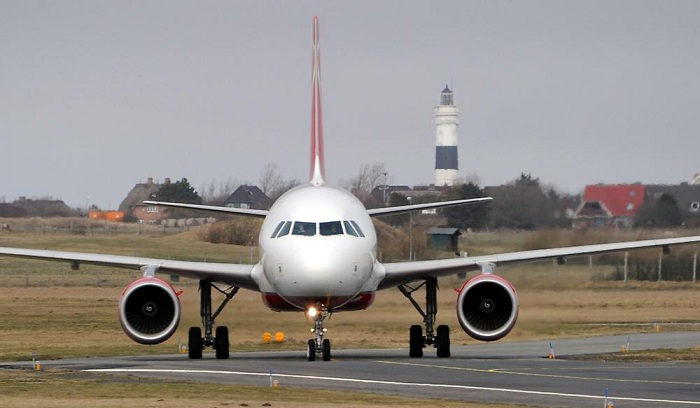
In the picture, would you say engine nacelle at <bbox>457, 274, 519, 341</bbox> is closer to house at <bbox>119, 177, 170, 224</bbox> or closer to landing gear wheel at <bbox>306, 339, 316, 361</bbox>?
landing gear wheel at <bbox>306, 339, 316, 361</bbox>

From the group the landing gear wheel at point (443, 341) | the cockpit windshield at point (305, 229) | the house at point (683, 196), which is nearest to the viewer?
the cockpit windshield at point (305, 229)

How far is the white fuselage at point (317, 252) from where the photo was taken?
32.4m

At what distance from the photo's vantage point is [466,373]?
30969mm

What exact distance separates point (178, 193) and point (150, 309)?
183 feet

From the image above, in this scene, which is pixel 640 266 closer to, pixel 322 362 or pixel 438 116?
pixel 322 362

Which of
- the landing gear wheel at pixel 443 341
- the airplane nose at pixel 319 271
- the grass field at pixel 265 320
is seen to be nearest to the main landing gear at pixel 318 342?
the airplane nose at pixel 319 271

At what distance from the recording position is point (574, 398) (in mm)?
25531

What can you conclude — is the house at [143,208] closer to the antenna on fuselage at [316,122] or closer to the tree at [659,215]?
the tree at [659,215]

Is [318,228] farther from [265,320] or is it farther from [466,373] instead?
[265,320]

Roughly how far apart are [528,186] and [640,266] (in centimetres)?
1151

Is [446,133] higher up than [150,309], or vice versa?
[446,133]

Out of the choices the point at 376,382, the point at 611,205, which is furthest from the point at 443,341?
the point at 611,205

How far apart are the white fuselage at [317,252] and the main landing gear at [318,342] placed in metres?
0.21

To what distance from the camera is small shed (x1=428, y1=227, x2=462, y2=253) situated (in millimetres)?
63156
